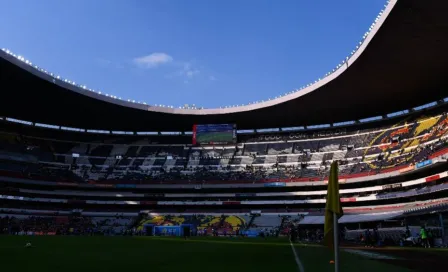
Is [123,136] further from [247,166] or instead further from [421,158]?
[421,158]

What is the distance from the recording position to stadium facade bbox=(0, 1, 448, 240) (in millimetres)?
50750

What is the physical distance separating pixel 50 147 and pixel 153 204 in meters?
24.2

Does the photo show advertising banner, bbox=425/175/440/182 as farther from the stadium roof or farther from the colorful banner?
the stadium roof

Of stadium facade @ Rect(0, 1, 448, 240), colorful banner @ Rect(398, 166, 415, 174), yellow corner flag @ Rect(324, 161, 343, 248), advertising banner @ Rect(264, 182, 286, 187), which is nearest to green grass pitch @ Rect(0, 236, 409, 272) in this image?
yellow corner flag @ Rect(324, 161, 343, 248)

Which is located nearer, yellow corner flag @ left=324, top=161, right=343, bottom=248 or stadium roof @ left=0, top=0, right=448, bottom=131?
yellow corner flag @ left=324, top=161, right=343, bottom=248

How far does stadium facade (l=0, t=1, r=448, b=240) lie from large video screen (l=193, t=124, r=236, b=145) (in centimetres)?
154

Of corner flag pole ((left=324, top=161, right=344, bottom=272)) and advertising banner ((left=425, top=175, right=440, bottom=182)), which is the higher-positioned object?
advertising banner ((left=425, top=175, right=440, bottom=182))

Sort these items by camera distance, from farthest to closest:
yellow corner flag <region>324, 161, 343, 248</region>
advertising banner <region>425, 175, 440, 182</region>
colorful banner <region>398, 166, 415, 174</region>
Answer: colorful banner <region>398, 166, 415, 174</region>
advertising banner <region>425, 175, 440, 182</region>
yellow corner flag <region>324, 161, 343, 248</region>

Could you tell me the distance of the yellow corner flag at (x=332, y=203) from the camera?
14.9ft

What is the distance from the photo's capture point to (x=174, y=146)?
3219 inches

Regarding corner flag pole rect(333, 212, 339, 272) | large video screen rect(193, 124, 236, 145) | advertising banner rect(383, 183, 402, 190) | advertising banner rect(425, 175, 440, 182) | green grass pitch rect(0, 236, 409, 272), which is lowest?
green grass pitch rect(0, 236, 409, 272)

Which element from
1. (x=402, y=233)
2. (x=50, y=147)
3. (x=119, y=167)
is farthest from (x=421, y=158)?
(x=50, y=147)

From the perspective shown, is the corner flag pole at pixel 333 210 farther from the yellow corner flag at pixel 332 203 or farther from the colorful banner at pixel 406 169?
the colorful banner at pixel 406 169

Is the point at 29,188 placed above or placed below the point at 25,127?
below
